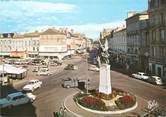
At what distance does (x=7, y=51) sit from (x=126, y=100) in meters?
107

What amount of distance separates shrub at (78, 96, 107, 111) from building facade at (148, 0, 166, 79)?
3113 centimetres

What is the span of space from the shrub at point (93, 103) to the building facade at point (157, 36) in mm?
31129

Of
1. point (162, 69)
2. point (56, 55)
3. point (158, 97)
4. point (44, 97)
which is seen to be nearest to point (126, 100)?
point (158, 97)

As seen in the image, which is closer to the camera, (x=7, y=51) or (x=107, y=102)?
(x=107, y=102)

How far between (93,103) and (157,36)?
118ft

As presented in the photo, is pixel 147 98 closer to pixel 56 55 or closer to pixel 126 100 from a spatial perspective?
pixel 126 100

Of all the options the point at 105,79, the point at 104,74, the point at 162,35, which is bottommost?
the point at 105,79

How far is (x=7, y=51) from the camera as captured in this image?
453 feet

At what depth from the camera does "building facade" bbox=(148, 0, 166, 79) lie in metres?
64.4

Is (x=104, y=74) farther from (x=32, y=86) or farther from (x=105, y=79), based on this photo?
(x=32, y=86)

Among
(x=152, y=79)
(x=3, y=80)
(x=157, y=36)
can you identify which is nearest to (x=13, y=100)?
(x=3, y=80)

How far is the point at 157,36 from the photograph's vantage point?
67.9 metres

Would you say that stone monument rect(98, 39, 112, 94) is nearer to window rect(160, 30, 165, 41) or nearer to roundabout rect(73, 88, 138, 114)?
roundabout rect(73, 88, 138, 114)

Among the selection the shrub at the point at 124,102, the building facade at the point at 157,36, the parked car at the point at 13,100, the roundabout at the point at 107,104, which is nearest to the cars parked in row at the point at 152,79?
the building facade at the point at 157,36
